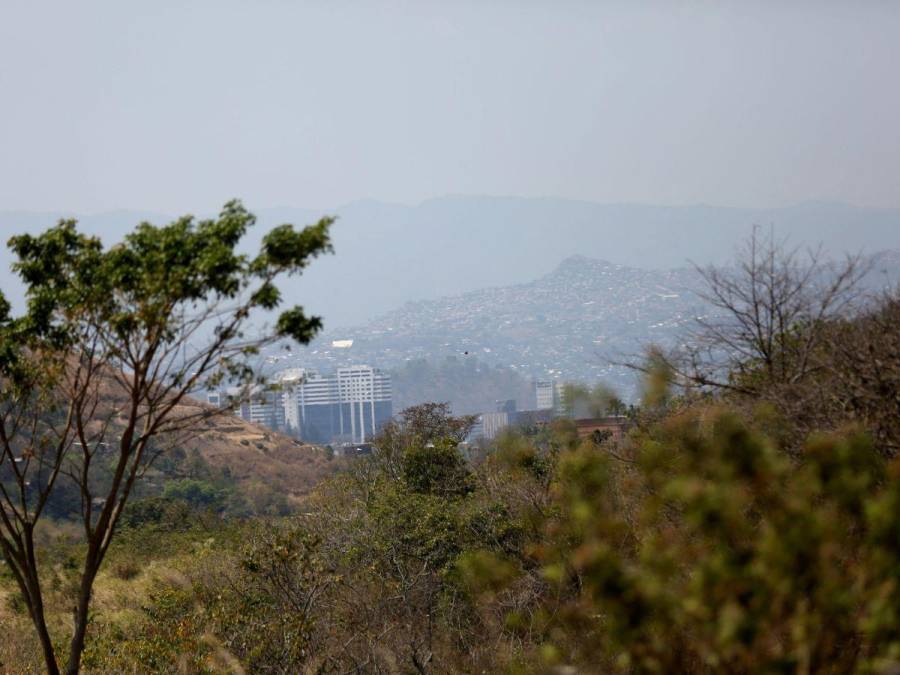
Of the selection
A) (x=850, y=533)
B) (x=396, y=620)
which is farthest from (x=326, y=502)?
(x=850, y=533)

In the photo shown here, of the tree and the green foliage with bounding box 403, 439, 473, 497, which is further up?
Result: the tree

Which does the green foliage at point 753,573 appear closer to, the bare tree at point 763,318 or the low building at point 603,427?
the bare tree at point 763,318

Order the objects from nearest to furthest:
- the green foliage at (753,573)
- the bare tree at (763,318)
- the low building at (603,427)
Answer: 1. the green foliage at (753,573)
2. the bare tree at (763,318)
3. the low building at (603,427)

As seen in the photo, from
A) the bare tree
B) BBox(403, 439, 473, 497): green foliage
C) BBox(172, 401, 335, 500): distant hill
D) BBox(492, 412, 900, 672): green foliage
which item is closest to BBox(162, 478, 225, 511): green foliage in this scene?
BBox(172, 401, 335, 500): distant hill

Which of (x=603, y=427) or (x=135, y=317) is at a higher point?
(x=135, y=317)

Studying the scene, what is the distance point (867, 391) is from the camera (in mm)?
9758

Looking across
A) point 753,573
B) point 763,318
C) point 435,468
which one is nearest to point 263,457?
point 435,468

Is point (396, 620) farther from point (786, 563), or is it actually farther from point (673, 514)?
point (786, 563)

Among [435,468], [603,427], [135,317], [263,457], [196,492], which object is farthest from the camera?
[263,457]

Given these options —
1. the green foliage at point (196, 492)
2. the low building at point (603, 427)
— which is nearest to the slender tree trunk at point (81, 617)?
the low building at point (603, 427)

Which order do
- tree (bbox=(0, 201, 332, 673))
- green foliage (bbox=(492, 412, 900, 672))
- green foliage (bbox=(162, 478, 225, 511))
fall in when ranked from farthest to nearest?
green foliage (bbox=(162, 478, 225, 511)), tree (bbox=(0, 201, 332, 673)), green foliage (bbox=(492, 412, 900, 672))

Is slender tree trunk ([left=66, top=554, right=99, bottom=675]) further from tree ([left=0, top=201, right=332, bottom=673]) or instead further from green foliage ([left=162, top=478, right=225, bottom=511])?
green foliage ([left=162, top=478, right=225, bottom=511])

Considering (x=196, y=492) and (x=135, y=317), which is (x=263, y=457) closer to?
(x=196, y=492)

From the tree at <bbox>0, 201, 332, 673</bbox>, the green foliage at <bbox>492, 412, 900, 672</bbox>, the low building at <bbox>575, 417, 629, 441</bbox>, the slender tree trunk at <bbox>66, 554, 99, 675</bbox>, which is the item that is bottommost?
the slender tree trunk at <bbox>66, 554, 99, 675</bbox>
